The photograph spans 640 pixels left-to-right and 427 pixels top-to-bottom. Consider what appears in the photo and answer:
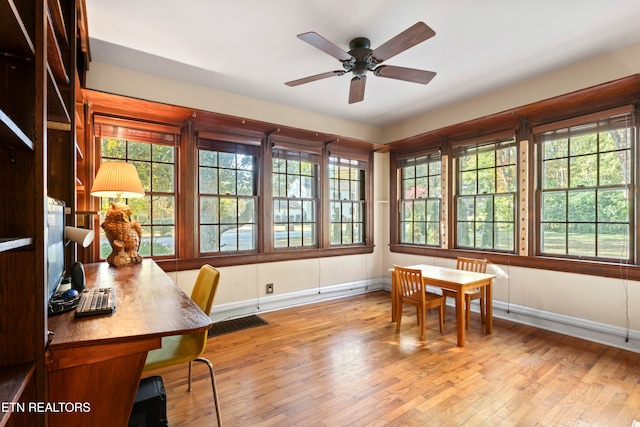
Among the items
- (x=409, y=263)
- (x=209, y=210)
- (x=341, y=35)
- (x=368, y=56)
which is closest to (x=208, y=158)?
(x=209, y=210)

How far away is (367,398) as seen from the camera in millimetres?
2203

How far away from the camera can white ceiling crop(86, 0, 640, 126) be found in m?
2.36

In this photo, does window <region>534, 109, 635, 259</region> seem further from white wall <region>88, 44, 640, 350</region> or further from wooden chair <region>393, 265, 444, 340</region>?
wooden chair <region>393, 265, 444, 340</region>

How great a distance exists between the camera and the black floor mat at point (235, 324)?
3498 millimetres

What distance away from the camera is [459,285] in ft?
10.1

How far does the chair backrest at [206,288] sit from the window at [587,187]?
12.3ft

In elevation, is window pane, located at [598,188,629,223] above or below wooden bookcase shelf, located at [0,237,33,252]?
above

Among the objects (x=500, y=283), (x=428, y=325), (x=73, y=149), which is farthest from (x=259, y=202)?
(x=500, y=283)

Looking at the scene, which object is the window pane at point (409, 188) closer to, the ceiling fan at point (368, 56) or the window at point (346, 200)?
the window at point (346, 200)

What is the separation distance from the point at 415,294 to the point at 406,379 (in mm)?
1074

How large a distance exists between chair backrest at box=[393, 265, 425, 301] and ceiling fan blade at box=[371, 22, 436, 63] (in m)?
2.11

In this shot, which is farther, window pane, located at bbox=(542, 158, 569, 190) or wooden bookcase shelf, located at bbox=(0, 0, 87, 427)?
window pane, located at bbox=(542, 158, 569, 190)

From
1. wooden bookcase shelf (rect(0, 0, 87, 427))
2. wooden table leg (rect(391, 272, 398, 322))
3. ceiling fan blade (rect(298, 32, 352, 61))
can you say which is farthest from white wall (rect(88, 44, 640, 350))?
wooden bookcase shelf (rect(0, 0, 87, 427))

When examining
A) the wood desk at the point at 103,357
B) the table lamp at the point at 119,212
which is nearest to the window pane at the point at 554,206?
the wood desk at the point at 103,357
